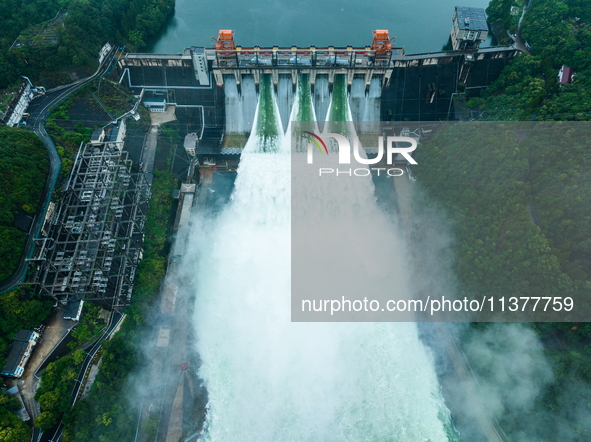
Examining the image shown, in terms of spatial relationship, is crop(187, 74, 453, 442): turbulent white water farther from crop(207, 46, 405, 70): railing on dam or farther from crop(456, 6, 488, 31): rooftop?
crop(456, 6, 488, 31): rooftop

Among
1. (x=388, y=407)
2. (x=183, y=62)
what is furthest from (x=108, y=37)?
(x=388, y=407)

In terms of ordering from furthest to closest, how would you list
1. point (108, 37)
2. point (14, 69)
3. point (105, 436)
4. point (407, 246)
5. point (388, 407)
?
point (108, 37) < point (14, 69) < point (407, 246) < point (388, 407) < point (105, 436)

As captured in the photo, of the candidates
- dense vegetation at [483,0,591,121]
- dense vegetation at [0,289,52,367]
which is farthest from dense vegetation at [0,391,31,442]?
dense vegetation at [483,0,591,121]

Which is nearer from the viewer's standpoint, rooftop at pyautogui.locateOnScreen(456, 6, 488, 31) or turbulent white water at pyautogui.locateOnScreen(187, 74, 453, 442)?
turbulent white water at pyautogui.locateOnScreen(187, 74, 453, 442)

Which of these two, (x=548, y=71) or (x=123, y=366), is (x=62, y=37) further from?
(x=548, y=71)

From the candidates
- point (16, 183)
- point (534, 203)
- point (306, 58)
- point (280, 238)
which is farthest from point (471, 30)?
point (16, 183)

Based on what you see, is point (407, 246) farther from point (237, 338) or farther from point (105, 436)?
point (105, 436)

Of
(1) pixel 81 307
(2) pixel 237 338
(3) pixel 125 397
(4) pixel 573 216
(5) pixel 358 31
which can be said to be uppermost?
(5) pixel 358 31
